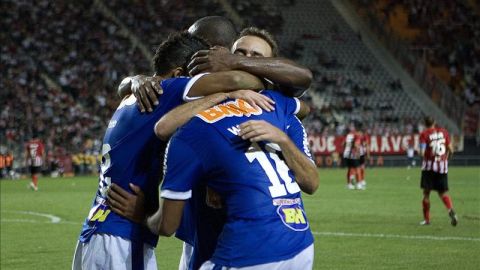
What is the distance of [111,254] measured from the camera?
475 centimetres

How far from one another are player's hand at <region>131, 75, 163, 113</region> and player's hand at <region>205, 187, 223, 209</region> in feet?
2.25

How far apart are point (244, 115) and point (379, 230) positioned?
509 inches

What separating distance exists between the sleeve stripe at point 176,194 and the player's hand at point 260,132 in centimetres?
35

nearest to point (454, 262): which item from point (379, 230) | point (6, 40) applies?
point (379, 230)

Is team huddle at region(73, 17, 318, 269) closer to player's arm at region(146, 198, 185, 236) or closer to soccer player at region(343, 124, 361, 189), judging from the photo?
player's arm at region(146, 198, 185, 236)

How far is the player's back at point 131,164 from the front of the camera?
15.6ft

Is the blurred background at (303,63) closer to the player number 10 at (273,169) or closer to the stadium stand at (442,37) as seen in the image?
the stadium stand at (442,37)

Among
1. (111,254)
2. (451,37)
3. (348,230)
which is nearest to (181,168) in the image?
(111,254)

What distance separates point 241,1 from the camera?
1981 inches

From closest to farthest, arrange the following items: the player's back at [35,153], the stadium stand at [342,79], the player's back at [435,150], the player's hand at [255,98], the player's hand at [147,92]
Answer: the player's hand at [255,98] < the player's hand at [147,92] < the player's back at [435,150] < the player's back at [35,153] < the stadium stand at [342,79]

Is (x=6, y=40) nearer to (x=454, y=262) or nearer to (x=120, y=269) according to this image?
(x=454, y=262)

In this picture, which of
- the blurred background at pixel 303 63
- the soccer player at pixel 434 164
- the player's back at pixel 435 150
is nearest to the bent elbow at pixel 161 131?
the soccer player at pixel 434 164

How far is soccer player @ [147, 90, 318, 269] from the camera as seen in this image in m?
3.96

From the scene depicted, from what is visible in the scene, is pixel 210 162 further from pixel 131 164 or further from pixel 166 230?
pixel 131 164
